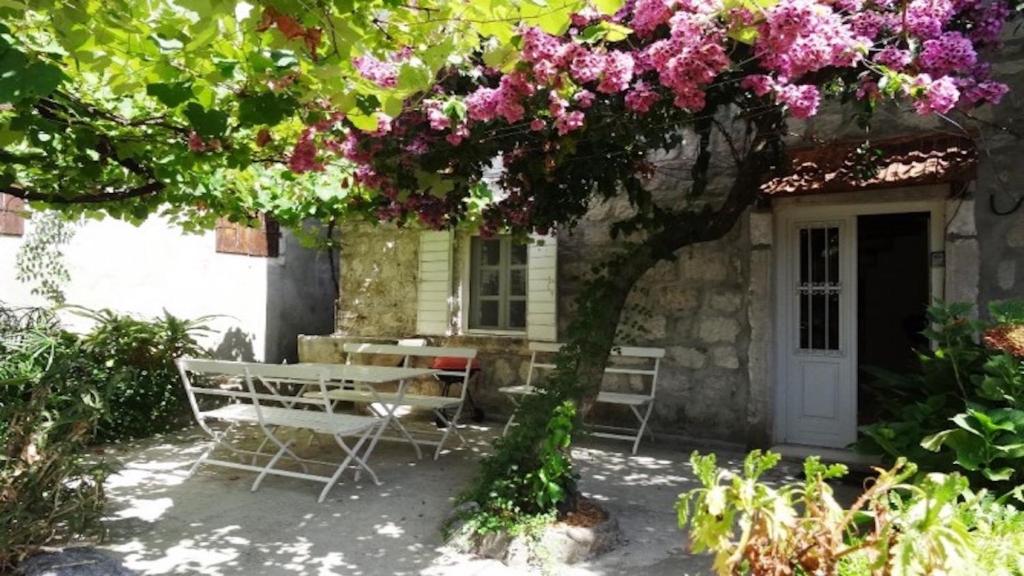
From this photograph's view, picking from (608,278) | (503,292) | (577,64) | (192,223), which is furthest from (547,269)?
(577,64)

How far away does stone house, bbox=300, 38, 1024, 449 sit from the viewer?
496 cm

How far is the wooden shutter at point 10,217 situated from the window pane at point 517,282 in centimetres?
454

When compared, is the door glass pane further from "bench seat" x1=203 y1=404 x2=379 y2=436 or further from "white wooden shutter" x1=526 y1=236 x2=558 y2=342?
"bench seat" x1=203 y1=404 x2=379 y2=436

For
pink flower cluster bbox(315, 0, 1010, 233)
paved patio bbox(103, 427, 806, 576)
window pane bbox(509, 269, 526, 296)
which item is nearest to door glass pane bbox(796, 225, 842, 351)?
paved patio bbox(103, 427, 806, 576)

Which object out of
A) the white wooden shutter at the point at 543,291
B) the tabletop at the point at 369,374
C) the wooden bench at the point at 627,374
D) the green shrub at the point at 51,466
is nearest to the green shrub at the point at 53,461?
the green shrub at the point at 51,466

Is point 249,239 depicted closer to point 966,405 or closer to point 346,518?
point 346,518

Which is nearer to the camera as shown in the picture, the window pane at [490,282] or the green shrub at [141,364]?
the green shrub at [141,364]

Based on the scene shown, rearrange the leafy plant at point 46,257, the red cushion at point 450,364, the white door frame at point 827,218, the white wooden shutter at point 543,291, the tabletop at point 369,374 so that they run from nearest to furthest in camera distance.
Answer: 1. the tabletop at point 369,374
2. the white door frame at point 827,218
3. the leafy plant at point 46,257
4. the white wooden shutter at point 543,291
5. the red cushion at point 450,364

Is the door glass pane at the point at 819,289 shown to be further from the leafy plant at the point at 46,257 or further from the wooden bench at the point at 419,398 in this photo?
the leafy plant at the point at 46,257

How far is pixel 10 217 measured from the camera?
6500mm

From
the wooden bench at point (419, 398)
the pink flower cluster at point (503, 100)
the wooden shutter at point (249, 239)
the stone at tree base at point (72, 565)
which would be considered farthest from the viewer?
the wooden shutter at point (249, 239)

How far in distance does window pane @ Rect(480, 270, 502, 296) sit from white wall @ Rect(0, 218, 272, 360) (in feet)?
9.91

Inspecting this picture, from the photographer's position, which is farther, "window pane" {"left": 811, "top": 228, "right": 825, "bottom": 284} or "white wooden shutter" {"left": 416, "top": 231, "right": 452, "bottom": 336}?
"white wooden shutter" {"left": 416, "top": 231, "right": 452, "bottom": 336}

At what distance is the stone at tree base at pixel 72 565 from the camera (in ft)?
9.89
